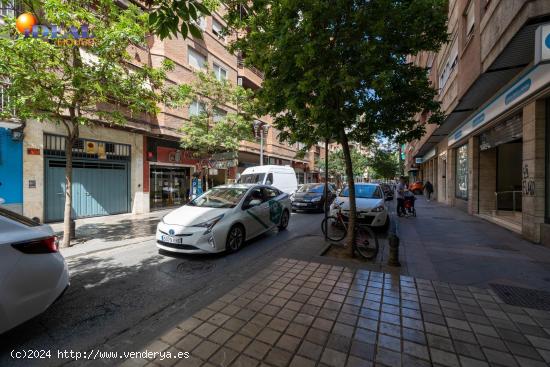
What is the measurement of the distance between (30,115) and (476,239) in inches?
467

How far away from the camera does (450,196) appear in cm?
1555

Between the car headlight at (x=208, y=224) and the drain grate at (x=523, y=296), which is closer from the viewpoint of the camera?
the drain grate at (x=523, y=296)

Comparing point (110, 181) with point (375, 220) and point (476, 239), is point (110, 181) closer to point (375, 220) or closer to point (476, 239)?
point (375, 220)

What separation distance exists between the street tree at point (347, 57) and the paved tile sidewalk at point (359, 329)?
9.69 ft

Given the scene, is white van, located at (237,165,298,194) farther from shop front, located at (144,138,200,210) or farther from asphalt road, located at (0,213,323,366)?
asphalt road, located at (0,213,323,366)

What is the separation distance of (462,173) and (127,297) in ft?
51.7

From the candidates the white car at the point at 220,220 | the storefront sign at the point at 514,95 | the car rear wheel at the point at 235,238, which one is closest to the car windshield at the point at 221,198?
the white car at the point at 220,220

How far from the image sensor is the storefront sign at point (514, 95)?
590cm

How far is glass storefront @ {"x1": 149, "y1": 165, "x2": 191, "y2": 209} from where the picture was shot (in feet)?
47.8

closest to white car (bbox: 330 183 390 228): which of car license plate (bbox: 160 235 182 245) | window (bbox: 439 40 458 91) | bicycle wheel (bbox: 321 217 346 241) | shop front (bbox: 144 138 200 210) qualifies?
bicycle wheel (bbox: 321 217 346 241)

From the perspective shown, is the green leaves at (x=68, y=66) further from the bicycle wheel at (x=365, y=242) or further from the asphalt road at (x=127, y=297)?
the bicycle wheel at (x=365, y=242)

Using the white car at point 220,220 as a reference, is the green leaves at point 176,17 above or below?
above

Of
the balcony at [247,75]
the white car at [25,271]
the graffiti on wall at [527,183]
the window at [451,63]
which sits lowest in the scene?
the white car at [25,271]

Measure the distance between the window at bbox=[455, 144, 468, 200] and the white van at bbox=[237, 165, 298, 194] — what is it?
951 centimetres
